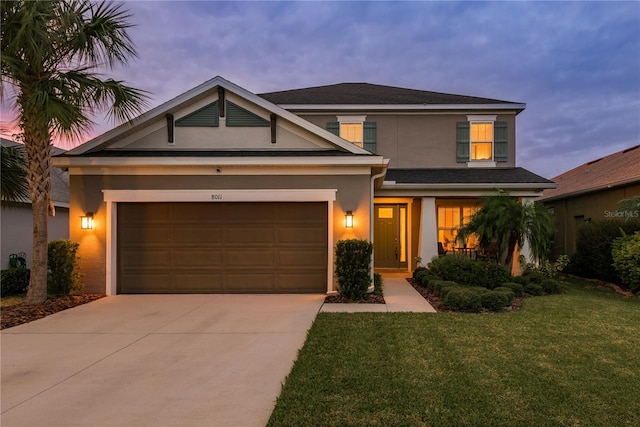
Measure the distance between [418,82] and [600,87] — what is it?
1631cm

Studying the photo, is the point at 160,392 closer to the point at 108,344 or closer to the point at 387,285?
the point at 108,344

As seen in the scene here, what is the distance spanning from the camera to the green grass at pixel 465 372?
329cm

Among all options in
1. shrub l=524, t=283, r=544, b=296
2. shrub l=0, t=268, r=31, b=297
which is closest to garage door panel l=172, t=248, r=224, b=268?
shrub l=0, t=268, r=31, b=297

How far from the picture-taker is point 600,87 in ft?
107

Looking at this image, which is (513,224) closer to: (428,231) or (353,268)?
(428,231)

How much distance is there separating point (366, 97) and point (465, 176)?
484 cm

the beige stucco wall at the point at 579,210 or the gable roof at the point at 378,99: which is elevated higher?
the gable roof at the point at 378,99

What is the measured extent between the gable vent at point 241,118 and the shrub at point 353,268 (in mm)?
3790

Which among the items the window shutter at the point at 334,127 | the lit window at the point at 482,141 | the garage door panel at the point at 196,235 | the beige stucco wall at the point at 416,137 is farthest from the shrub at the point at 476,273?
the window shutter at the point at 334,127

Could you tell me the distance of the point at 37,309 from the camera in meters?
7.36

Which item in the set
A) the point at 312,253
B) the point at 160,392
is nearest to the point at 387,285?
the point at 312,253

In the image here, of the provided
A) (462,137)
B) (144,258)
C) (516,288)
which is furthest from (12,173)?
(462,137)

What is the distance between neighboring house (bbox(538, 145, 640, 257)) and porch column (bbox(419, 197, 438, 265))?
5.23 metres

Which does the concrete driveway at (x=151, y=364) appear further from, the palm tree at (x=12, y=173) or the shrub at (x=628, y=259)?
the shrub at (x=628, y=259)
